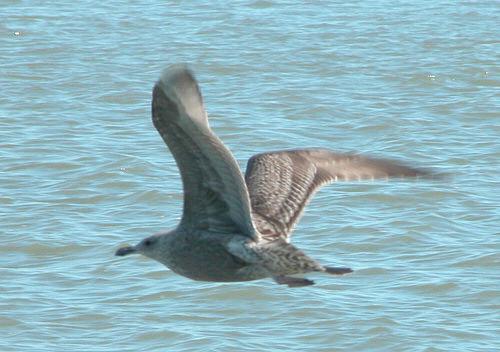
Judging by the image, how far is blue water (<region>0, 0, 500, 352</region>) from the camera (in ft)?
31.7

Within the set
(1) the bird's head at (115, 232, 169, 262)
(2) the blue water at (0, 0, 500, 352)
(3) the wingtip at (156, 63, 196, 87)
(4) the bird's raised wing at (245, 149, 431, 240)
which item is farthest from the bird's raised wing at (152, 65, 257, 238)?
(2) the blue water at (0, 0, 500, 352)

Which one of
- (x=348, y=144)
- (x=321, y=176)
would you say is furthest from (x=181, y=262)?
(x=348, y=144)

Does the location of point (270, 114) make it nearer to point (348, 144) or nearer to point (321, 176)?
point (348, 144)

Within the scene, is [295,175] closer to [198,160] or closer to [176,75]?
[198,160]

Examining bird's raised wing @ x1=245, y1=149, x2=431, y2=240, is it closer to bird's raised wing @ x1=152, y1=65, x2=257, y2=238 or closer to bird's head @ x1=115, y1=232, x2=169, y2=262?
bird's raised wing @ x1=152, y1=65, x2=257, y2=238

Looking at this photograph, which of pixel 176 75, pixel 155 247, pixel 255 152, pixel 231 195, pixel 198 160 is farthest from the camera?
pixel 255 152

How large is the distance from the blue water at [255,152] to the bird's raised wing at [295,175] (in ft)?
9.19

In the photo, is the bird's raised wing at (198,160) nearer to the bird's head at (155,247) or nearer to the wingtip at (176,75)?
the wingtip at (176,75)

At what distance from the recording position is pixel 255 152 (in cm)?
1312

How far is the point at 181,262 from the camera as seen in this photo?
6207 millimetres

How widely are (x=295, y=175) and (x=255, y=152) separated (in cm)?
657

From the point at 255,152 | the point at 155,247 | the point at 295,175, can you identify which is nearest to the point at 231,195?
the point at 155,247

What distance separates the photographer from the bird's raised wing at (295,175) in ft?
20.8

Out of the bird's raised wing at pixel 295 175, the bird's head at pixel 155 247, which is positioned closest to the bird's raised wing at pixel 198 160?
the bird's head at pixel 155 247
